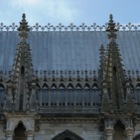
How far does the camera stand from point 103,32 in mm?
23094

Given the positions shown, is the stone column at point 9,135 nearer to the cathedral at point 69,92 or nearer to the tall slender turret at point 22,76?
the cathedral at point 69,92

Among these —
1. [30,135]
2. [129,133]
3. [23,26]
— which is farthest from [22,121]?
[23,26]

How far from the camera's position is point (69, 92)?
18.8m

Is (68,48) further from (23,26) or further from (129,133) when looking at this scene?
(129,133)

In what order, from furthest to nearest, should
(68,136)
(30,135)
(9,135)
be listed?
(68,136) < (30,135) < (9,135)

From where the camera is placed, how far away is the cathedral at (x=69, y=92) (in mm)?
16688

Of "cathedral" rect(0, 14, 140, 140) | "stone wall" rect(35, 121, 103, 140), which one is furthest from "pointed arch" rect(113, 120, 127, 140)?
"stone wall" rect(35, 121, 103, 140)

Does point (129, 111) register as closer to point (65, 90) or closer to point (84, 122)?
point (84, 122)

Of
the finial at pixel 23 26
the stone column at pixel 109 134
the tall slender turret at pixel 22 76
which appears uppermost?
the finial at pixel 23 26

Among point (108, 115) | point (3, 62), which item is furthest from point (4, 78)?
point (108, 115)

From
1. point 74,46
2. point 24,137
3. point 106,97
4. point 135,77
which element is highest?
point 74,46

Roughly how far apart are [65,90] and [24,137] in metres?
2.99

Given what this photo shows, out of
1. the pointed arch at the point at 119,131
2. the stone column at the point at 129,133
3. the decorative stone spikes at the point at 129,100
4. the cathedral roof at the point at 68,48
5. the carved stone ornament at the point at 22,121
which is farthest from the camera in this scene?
the cathedral roof at the point at 68,48

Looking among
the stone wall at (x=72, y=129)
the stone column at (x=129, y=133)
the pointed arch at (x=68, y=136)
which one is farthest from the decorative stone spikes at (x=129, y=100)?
the pointed arch at (x=68, y=136)
